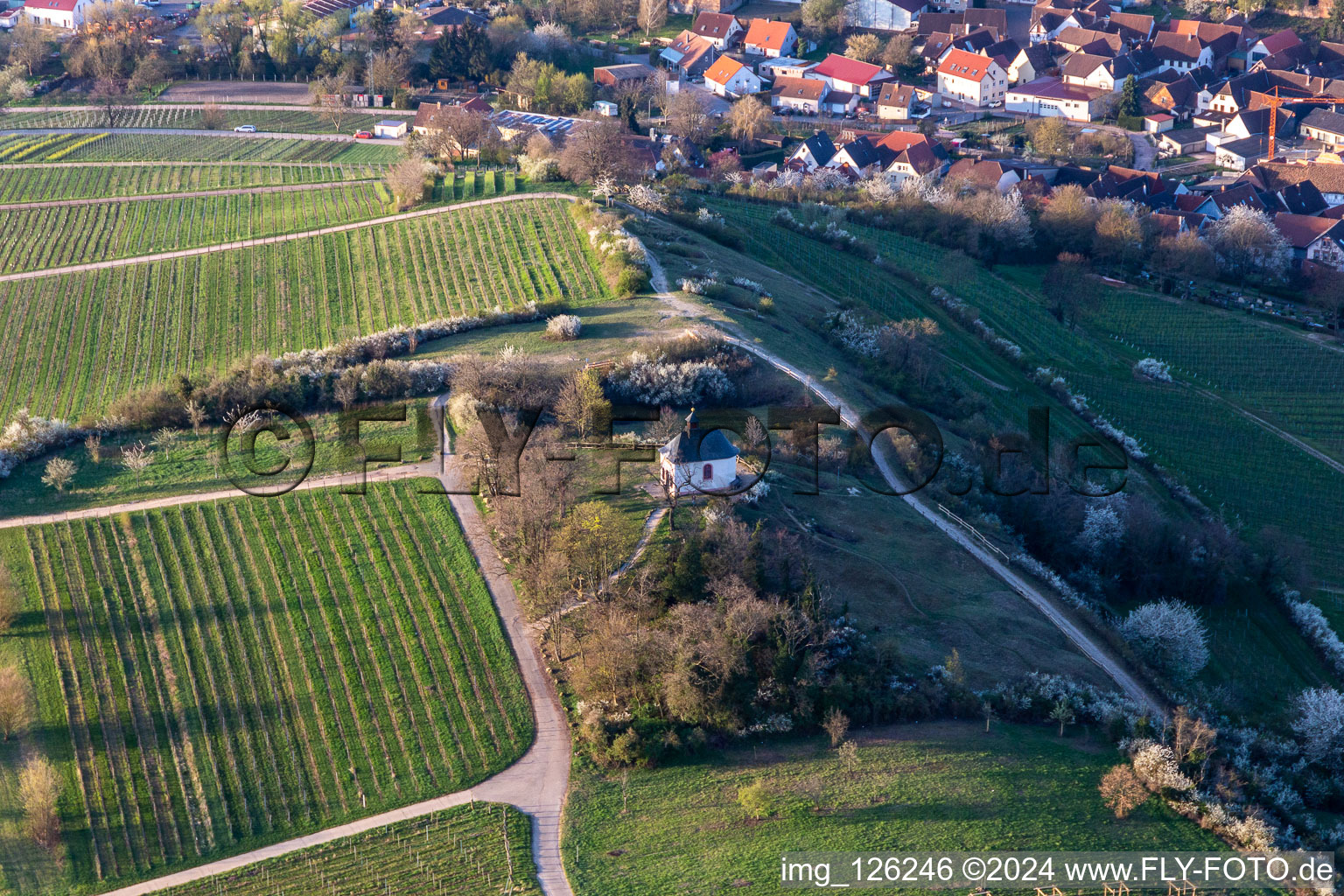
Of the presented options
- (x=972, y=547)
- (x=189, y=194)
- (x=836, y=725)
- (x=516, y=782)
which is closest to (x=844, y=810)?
(x=836, y=725)

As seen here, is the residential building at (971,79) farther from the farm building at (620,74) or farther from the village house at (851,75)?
the farm building at (620,74)

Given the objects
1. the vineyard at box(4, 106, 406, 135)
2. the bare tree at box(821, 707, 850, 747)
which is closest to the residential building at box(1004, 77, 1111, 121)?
the vineyard at box(4, 106, 406, 135)

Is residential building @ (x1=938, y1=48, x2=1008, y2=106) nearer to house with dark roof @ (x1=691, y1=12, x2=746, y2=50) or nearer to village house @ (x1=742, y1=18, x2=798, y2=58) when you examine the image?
village house @ (x1=742, y1=18, x2=798, y2=58)

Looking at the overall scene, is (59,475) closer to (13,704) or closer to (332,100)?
(13,704)

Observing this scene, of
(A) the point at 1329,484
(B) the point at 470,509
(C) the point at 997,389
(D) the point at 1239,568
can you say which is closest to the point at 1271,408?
(A) the point at 1329,484

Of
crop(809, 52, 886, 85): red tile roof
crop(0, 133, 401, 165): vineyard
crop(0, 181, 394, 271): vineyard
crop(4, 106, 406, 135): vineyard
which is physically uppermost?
crop(809, 52, 886, 85): red tile roof
